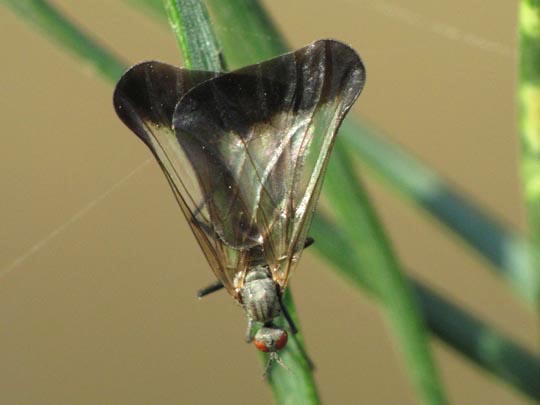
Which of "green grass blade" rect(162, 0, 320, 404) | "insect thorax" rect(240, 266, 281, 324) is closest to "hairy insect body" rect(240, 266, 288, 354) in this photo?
"insect thorax" rect(240, 266, 281, 324)

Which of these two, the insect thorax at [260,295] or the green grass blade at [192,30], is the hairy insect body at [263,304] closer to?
the insect thorax at [260,295]

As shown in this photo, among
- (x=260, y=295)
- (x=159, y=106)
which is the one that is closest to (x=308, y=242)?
(x=260, y=295)

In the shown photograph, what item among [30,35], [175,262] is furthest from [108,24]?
[175,262]

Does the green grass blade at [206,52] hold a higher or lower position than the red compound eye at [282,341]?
higher

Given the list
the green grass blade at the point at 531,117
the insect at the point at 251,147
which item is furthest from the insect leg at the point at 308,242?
the green grass blade at the point at 531,117

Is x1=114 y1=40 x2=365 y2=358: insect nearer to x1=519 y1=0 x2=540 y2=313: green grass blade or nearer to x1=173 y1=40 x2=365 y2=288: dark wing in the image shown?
x1=173 y1=40 x2=365 y2=288: dark wing

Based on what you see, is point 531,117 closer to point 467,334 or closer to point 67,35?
point 467,334

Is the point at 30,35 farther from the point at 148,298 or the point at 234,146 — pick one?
the point at 234,146
